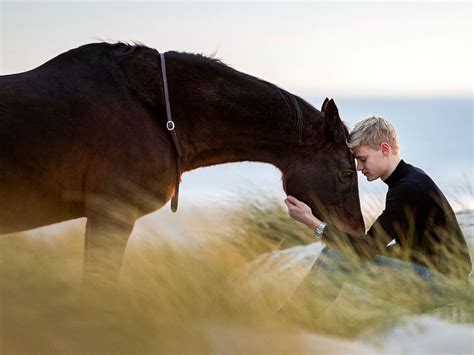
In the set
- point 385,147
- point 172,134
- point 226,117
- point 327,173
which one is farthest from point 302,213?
point 172,134

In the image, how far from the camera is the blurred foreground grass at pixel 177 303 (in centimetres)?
390

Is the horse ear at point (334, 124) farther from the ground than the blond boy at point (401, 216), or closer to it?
farther from the ground

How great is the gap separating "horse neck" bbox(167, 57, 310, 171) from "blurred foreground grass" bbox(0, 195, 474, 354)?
63 centimetres

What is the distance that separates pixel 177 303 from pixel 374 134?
1.64m

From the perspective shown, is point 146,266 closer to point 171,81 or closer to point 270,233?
point 171,81

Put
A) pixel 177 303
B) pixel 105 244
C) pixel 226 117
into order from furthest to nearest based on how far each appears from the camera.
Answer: pixel 226 117 → pixel 105 244 → pixel 177 303

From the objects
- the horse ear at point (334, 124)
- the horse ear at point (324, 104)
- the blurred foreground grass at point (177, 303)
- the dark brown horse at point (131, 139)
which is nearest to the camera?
the blurred foreground grass at point (177, 303)

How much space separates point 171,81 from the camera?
5.07 m

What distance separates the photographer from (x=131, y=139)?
4.77 metres

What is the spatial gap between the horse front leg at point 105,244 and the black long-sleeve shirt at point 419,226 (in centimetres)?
147

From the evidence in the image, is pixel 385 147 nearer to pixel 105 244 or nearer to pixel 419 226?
pixel 419 226

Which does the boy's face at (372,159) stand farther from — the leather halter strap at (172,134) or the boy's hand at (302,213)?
the leather halter strap at (172,134)

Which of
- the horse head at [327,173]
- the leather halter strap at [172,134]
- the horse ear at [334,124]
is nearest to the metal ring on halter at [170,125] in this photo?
the leather halter strap at [172,134]

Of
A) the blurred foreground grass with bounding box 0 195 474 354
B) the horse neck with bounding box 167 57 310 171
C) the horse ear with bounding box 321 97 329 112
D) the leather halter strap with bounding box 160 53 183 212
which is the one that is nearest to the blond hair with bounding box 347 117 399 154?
the horse ear with bounding box 321 97 329 112
